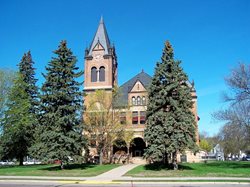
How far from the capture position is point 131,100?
147ft

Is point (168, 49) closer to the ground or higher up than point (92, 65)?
closer to the ground

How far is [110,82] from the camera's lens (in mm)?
46906

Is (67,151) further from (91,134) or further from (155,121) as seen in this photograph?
(91,134)

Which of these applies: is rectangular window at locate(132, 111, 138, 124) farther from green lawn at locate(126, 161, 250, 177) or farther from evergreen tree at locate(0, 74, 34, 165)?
green lawn at locate(126, 161, 250, 177)

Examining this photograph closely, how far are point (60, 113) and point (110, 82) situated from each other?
21.1 meters

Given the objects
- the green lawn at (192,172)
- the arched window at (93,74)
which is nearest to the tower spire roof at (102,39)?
the arched window at (93,74)

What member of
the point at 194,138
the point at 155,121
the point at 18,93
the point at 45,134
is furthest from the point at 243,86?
the point at 18,93

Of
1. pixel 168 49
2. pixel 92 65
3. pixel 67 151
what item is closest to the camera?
pixel 67 151

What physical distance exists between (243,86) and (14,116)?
28.4 m

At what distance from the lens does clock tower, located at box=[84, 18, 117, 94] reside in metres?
47.2

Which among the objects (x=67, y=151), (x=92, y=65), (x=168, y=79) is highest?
(x=92, y=65)

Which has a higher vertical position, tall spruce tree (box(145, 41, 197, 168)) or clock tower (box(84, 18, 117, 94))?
clock tower (box(84, 18, 117, 94))

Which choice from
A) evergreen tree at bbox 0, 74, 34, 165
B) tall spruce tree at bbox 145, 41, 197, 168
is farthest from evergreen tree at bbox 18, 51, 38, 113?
tall spruce tree at bbox 145, 41, 197, 168

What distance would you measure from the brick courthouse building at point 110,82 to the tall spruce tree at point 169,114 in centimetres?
1640
